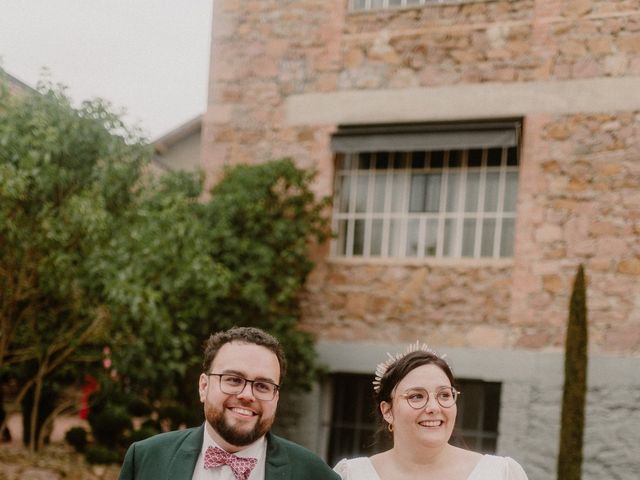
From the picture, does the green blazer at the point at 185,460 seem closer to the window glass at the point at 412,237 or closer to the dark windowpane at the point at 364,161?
the window glass at the point at 412,237

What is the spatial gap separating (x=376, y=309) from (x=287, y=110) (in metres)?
2.66

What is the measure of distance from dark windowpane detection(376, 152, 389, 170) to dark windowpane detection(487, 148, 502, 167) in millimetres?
1189

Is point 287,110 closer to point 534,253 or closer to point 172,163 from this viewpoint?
point 534,253

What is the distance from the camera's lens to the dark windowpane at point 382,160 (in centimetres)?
950

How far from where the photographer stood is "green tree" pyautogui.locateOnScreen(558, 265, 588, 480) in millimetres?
8023

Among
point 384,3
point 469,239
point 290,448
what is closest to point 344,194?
point 469,239

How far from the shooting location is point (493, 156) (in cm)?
909

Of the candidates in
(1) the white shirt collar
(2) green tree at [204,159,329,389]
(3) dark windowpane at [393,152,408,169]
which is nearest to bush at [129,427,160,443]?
(2) green tree at [204,159,329,389]

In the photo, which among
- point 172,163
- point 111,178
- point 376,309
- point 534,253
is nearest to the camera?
point 111,178

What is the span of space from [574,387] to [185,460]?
597cm

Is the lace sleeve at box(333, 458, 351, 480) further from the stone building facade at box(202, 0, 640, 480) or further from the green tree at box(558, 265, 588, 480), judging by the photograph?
the stone building facade at box(202, 0, 640, 480)

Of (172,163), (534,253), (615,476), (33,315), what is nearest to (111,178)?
(33,315)

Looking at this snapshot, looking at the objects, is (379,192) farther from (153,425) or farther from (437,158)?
(153,425)

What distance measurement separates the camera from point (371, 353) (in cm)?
914
